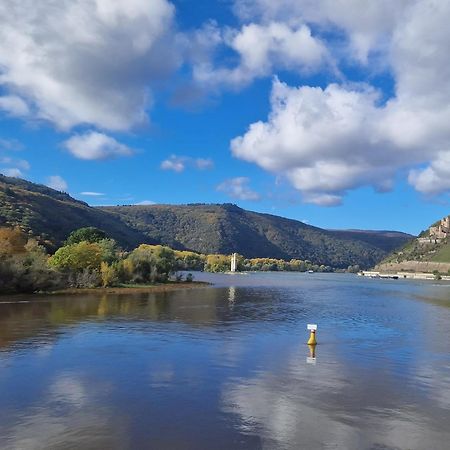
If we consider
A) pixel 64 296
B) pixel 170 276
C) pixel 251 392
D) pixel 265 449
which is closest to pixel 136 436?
pixel 265 449

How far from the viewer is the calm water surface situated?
15.6 meters

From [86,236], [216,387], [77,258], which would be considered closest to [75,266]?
[77,258]

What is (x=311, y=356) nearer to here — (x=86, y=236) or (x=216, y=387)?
(x=216, y=387)

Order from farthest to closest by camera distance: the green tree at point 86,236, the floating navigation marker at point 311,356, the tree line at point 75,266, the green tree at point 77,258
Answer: the green tree at point 86,236
the green tree at point 77,258
the tree line at point 75,266
the floating navigation marker at point 311,356

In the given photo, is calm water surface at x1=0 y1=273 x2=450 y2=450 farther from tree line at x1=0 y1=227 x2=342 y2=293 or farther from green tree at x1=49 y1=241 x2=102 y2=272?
green tree at x1=49 y1=241 x2=102 y2=272

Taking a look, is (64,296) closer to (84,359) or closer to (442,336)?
(84,359)

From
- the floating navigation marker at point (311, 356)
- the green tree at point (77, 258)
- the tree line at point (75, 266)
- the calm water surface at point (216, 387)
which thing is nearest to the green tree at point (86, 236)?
the tree line at point (75, 266)

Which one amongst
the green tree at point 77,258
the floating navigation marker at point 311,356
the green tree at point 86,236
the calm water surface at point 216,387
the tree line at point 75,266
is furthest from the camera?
the green tree at point 86,236

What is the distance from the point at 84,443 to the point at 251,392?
8220 mm

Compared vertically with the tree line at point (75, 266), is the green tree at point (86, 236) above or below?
above

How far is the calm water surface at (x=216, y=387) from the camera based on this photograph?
15.6m

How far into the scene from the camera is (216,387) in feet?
70.4

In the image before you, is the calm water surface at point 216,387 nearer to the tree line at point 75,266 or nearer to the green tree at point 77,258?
the tree line at point 75,266

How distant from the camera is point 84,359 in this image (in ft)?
88.3
